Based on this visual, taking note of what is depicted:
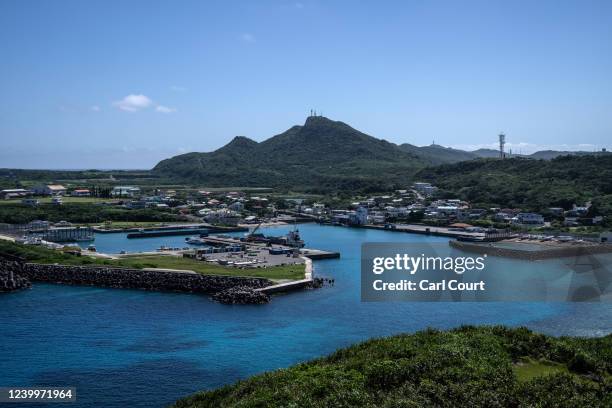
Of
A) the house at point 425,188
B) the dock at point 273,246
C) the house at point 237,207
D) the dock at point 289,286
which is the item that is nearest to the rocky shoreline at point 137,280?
the dock at point 289,286

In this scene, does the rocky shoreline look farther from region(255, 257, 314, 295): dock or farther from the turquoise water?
the turquoise water

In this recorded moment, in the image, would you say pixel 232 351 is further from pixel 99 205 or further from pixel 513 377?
pixel 99 205

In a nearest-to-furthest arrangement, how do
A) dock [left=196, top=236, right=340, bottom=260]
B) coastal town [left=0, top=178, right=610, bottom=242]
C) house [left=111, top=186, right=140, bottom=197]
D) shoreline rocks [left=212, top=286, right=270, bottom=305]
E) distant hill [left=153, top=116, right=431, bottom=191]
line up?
shoreline rocks [left=212, top=286, right=270, bottom=305], dock [left=196, top=236, right=340, bottom=260], coastal town [left=0, top=178, right=610, bottom=242], house [left=111, top=186, right=140, bottom=197], distant hill [left=153, top=116, right=431, bottom=191]

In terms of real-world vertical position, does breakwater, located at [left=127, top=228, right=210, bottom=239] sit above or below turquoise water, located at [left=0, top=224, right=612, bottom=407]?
above

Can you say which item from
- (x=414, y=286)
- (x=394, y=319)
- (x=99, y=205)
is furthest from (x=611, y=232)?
(x=99, y=205)

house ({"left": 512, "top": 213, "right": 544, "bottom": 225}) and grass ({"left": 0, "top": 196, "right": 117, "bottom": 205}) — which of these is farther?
grass ({"left": 0, "top": 196, "right": 117, "bottom": 205})

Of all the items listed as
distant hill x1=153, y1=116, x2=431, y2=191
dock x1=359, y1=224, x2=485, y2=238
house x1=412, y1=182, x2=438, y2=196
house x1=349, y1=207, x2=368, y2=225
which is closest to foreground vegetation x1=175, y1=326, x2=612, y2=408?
dock x1=359, y1=224, x2=485, y2=238
